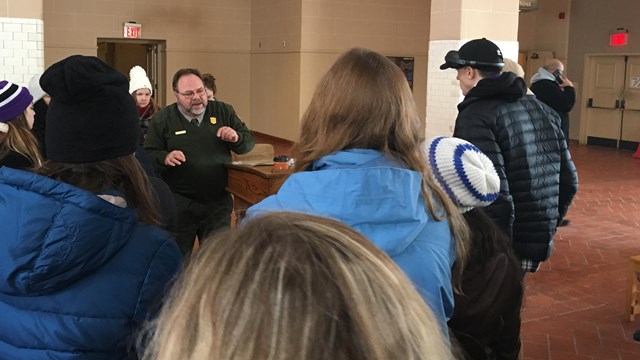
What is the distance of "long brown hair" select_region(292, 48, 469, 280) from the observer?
5.55 feet

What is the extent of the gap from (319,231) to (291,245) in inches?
1.7

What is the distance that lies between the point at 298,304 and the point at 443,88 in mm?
6539

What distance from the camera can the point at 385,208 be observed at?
5.00 ft

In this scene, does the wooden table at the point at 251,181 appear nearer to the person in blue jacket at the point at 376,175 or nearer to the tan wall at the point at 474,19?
the person in blue jacket at the point at 376,175

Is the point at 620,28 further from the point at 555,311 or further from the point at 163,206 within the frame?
the point at 163,206

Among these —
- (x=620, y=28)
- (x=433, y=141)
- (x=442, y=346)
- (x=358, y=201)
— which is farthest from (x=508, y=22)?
(x=620, y=28)

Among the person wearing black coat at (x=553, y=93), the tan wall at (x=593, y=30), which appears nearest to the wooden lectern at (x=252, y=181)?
the person wearing black coat at (x=553, y=93)

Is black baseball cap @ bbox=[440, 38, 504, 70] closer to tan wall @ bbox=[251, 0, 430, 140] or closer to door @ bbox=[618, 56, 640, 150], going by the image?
tan wall @ bbox=[251, 0, 430, 140]

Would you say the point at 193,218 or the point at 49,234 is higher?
the point at 49,234

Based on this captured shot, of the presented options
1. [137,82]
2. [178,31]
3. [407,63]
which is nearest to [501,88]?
[137,82]

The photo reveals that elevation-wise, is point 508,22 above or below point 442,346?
above

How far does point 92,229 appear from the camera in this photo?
4.87 ft

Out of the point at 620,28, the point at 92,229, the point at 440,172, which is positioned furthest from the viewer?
the point at 620,28

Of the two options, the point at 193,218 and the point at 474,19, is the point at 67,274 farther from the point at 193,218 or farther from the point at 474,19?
the point at 474,19
